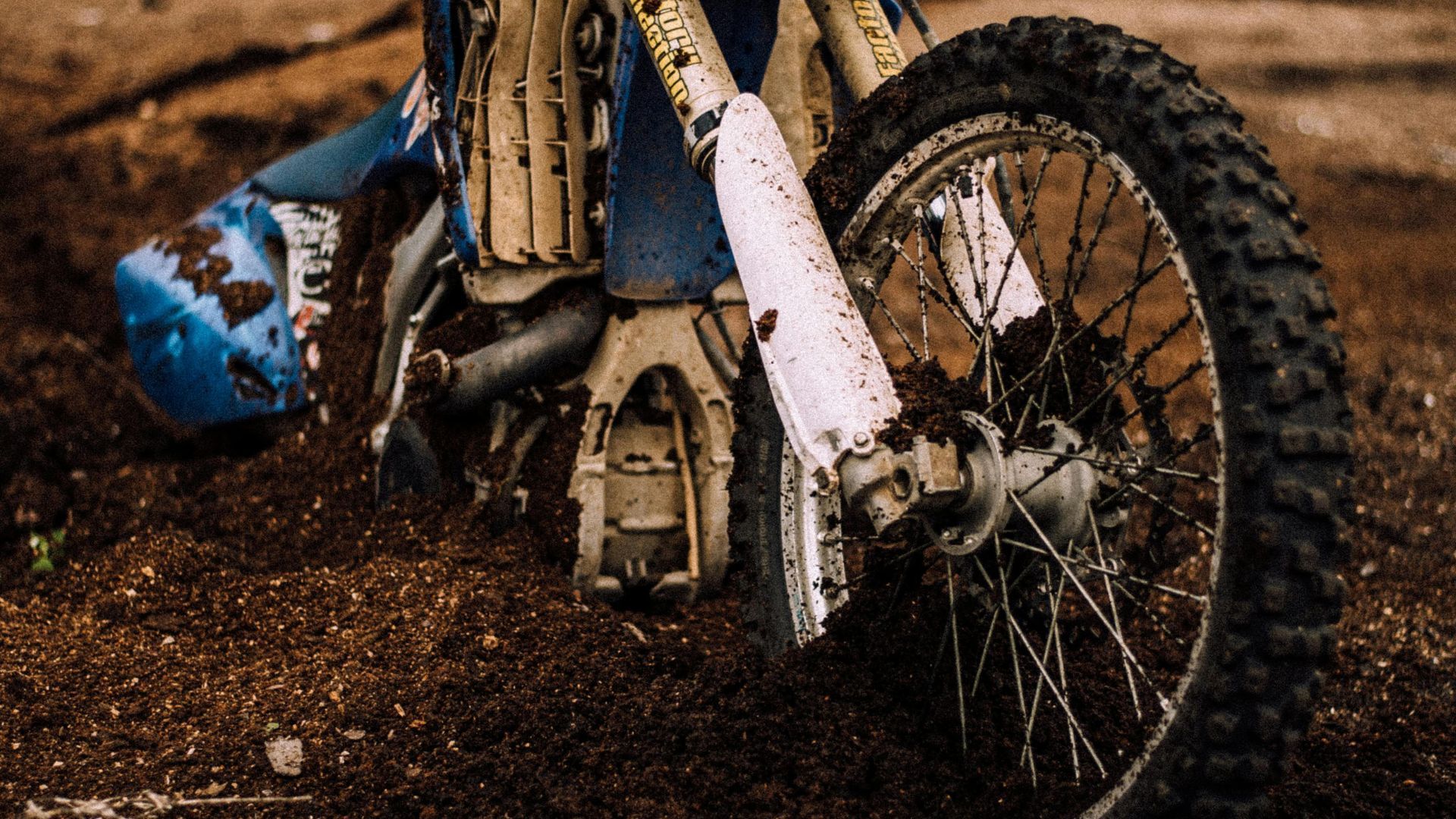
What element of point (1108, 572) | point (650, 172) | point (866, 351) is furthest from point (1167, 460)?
point (650, 172)

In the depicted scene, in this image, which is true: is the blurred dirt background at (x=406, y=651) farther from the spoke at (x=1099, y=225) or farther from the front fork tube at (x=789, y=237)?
the spoke at (x=1099, y=225)

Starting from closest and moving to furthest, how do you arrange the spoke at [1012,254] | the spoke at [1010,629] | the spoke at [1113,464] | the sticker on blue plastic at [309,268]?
the spoke at [1113,464], the spoke at [1010,629], the spoke at [1012,254], the sticker on blue plastic at [309,268]

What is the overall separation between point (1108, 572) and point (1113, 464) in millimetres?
154

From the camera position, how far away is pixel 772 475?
8.10ft

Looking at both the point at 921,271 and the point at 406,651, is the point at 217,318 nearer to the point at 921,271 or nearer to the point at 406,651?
the point at 406,651

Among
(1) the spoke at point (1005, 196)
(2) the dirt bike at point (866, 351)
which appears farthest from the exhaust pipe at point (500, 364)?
(1) the spoke at point (1005, 196)

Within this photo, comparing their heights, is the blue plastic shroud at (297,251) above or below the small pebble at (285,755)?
above

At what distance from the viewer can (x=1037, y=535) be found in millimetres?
2025

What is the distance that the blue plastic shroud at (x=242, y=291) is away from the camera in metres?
3.74

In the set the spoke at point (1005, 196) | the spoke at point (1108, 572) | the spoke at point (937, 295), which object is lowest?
the spoke at point (1108, 572)

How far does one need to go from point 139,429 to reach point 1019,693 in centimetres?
366

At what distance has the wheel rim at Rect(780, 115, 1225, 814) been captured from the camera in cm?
188

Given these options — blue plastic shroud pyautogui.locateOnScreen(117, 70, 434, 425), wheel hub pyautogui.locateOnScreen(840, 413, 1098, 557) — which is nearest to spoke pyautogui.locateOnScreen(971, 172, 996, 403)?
wheel hub pyautogui.locateOnScreen(840, 413, 1098, 557)

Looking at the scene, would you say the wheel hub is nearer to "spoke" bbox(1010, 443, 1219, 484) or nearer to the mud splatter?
"spoke" bbox(1010, 443, 1219, 484)
